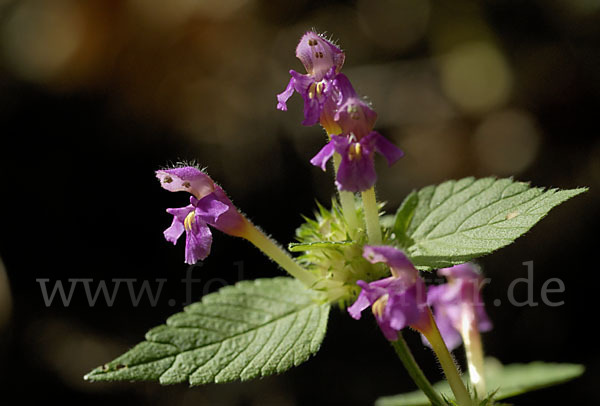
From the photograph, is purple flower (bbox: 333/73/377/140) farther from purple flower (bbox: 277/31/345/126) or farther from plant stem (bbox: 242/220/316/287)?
plant stem (bbox: 242/220/316/287)

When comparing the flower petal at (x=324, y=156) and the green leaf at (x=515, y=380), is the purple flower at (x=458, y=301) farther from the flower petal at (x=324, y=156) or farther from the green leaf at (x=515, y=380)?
the flower petal at (x=324, y=156)

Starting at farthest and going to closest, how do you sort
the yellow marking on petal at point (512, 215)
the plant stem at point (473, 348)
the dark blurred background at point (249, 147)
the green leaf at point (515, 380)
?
the dark blurred background at point (249, 147) → the green leaf at point (515, 380) → the plant stem at point (473, 348) → the yellow marking on petal at point (512, 215)

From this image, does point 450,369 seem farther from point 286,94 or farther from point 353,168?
point 286,94

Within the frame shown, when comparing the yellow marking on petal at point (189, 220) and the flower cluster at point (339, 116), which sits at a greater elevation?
the flower cluster at point (339, 116)

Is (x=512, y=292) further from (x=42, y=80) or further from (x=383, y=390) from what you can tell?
(x=42, y=80)

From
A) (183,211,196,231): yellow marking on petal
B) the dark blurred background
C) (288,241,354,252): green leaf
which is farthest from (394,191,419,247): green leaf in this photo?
the dark blurred background

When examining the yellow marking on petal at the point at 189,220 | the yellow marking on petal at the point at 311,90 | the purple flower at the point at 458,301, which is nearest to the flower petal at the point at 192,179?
the yellow marking on petal at the point at 189,220

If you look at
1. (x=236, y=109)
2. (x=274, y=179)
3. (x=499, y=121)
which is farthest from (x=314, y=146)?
(x=499, y=121)
